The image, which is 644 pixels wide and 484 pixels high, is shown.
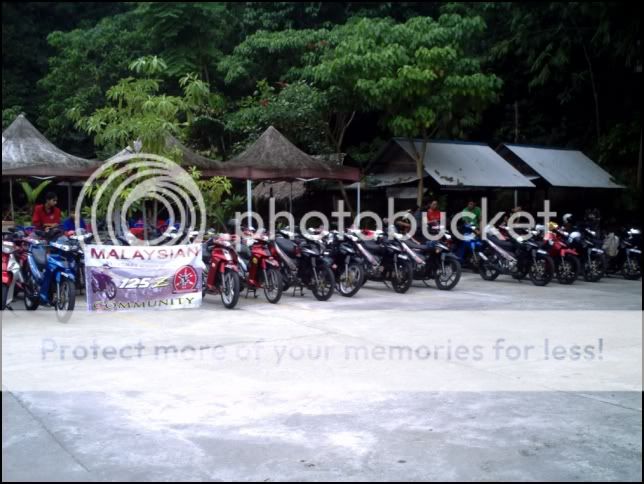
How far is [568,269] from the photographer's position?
14.2 meters

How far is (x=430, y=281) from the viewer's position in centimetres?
1449

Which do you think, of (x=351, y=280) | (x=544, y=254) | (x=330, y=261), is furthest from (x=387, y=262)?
(x=544, y=254)

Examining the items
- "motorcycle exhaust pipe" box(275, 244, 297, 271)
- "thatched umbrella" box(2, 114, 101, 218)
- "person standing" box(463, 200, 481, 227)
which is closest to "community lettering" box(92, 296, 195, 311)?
"motorcycle exhaust pipe" box(275, 244, 297, 271)

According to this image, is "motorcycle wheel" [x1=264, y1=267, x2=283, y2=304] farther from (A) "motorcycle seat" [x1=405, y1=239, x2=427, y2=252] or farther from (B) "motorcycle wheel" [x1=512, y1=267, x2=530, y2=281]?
(B) "motorcycle wheel" [x1=512, y1=267, x2=530, y2=281]

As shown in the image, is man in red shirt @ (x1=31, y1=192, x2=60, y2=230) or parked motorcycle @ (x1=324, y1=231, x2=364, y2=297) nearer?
parked motorcycle @ (x1=324, y1=231, x2=364, y2=297)

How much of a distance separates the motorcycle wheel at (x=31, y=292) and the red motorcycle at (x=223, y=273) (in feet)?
7.87

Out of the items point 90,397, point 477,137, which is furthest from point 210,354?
point 477,137

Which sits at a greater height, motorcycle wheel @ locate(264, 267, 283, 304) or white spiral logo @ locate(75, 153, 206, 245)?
white spiral logo @ locate(75, 153, 206, 245)

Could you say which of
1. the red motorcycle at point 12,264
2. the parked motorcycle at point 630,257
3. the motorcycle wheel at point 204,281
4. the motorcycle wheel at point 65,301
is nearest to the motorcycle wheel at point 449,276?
the motorcycle wheel at point 204,281

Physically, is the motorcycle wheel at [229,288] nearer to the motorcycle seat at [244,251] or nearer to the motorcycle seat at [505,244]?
the motorcycle seat at [244,251]

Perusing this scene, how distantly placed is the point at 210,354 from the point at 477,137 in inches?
791

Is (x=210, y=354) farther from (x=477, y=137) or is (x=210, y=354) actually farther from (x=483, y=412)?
(x=477, y=137)

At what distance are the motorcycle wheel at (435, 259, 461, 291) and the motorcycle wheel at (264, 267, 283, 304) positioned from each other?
332 centimetres

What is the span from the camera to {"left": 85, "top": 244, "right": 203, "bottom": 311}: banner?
34.1 feet
